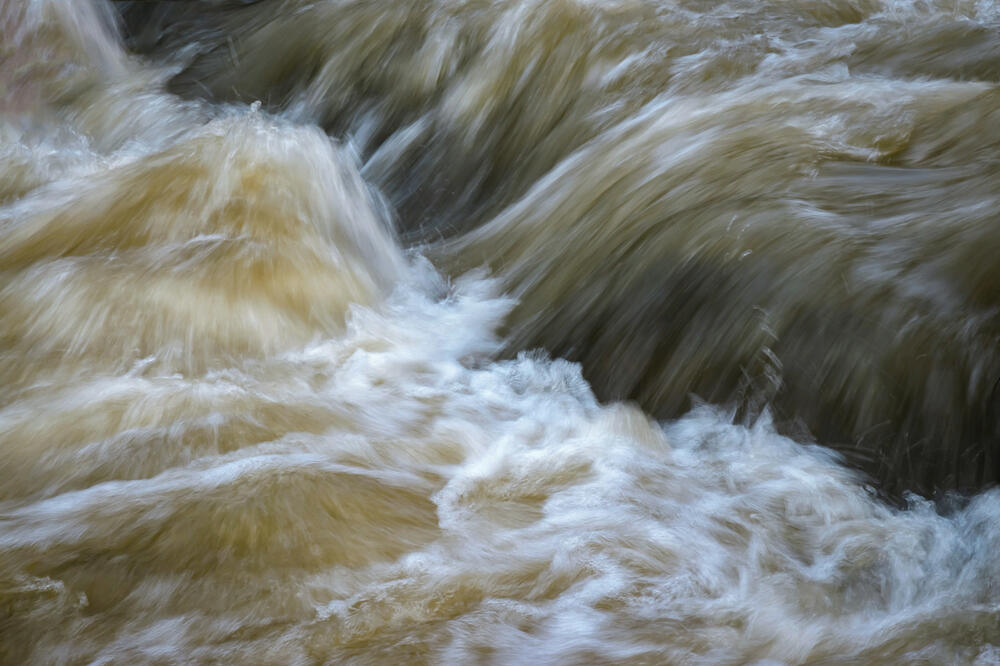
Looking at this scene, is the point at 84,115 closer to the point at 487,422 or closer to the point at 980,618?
the point at 487,422

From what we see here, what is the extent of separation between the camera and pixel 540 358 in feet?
11.3

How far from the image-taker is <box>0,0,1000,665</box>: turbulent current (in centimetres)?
234

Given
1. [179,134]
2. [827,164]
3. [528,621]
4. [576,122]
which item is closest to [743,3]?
[576,122]

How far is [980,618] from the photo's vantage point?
2.33 metres

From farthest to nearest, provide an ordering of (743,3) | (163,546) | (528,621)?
(743,3), (163,546), (528,621)

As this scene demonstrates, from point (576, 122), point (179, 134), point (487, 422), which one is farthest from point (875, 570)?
point (179, 134)

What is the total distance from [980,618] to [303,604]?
1368 mm

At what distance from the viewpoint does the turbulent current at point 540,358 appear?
7.68 ft

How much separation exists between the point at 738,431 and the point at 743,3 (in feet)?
8.49

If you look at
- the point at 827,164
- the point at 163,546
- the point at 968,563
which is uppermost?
the point at 827,164

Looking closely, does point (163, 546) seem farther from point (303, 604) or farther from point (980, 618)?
point (980, 618)

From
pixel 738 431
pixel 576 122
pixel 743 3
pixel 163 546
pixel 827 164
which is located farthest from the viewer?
pixel 743 3

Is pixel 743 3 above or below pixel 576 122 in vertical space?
above

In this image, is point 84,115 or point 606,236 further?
point 84,115
